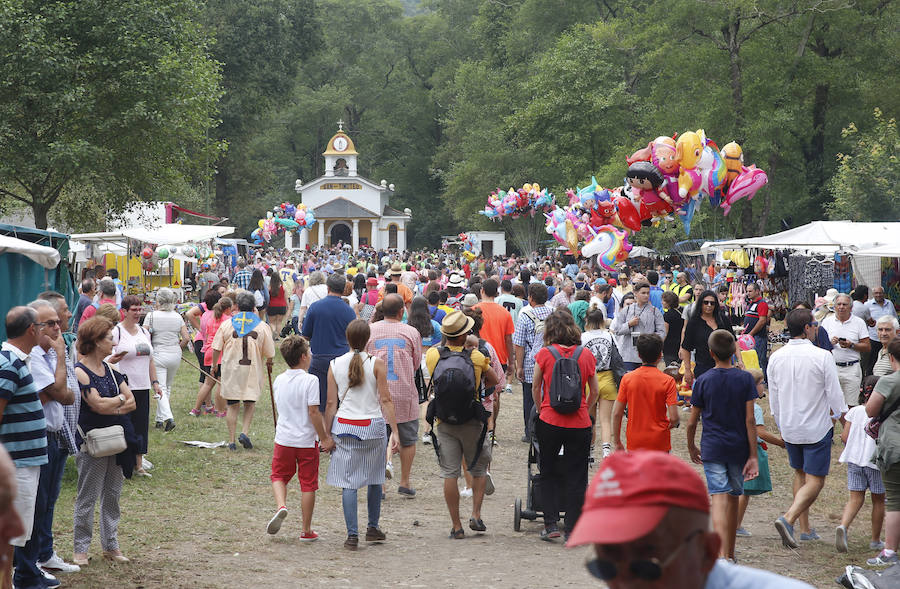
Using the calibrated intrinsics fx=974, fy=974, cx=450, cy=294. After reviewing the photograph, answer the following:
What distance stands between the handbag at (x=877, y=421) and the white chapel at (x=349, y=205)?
71.9 meters

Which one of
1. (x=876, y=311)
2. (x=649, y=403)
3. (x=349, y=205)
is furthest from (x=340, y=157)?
(x=649, y=403)

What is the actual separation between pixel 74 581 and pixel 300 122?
79649 mm

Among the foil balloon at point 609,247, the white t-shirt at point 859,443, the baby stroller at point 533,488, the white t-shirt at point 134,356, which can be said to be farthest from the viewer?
the foil balloon at point 609,247

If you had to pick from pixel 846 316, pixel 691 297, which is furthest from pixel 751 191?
pixel 846 316

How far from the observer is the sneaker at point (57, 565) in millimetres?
5988

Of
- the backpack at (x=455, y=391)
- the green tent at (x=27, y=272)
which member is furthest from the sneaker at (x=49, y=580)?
the green tent at (x=27, y=272)

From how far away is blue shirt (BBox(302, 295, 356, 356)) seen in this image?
933 centimetres

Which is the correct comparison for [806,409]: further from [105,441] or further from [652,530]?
[652,530]

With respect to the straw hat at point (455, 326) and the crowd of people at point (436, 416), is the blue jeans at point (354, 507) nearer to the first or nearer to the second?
the crowd of people at point (436, 416)

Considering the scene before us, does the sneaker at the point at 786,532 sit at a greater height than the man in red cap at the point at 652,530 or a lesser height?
lesser

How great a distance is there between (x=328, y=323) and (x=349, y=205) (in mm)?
69097

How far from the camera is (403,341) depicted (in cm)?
793

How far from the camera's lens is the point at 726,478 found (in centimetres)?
628

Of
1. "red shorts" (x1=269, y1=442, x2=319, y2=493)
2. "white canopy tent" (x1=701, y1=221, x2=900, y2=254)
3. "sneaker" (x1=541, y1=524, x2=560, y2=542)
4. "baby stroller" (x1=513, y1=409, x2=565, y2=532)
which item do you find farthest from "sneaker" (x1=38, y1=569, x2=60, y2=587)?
"white canopy tent" (x1=701, y1=221, x2=900, y2=254)
